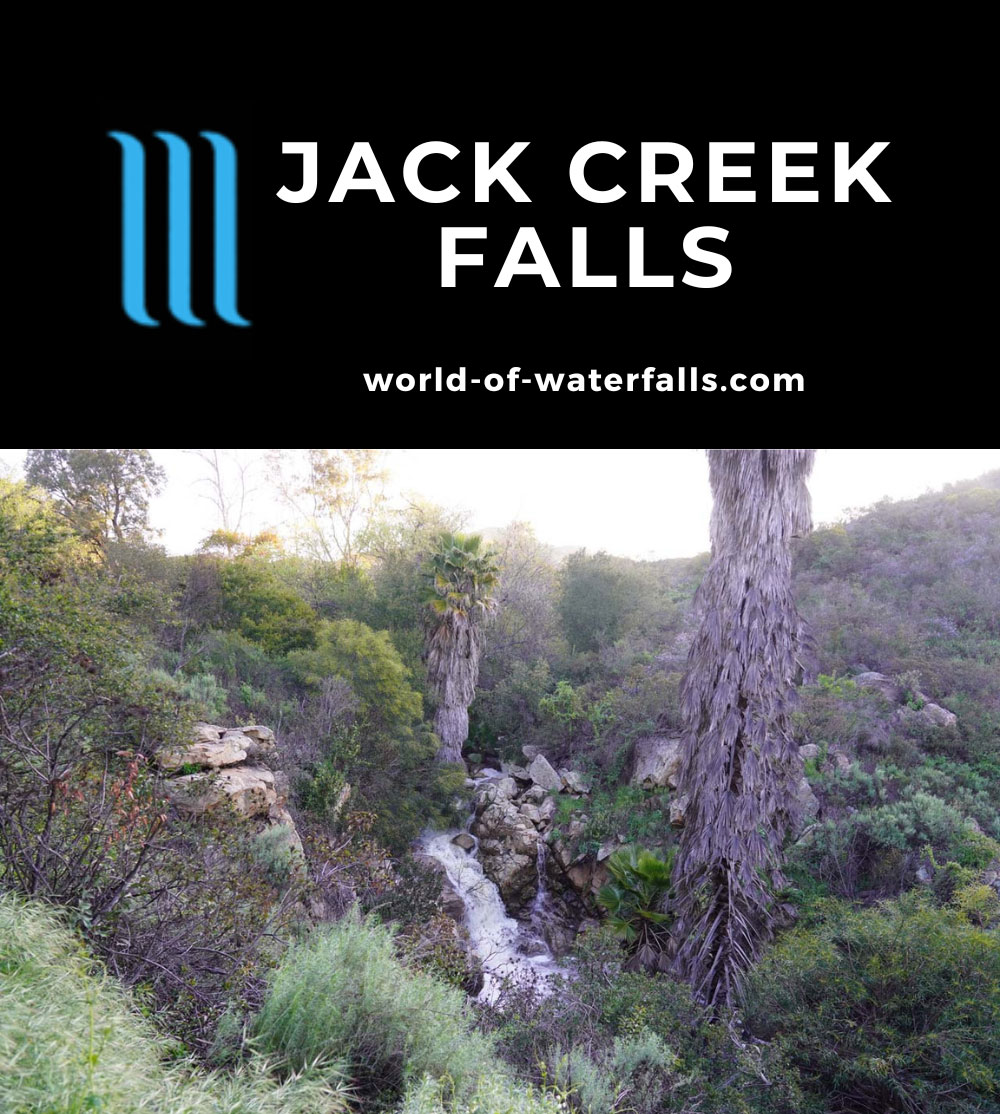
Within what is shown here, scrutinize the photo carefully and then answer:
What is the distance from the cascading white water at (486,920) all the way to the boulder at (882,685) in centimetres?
688

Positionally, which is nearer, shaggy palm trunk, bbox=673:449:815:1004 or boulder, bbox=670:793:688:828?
shaggy palm trunk, bbox=673:449:815:1004

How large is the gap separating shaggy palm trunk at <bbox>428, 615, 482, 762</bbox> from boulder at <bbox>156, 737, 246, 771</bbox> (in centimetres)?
591

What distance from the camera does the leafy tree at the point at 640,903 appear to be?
7207 mm

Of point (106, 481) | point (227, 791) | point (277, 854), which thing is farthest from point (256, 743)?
point (106, 481)

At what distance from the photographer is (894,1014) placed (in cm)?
436

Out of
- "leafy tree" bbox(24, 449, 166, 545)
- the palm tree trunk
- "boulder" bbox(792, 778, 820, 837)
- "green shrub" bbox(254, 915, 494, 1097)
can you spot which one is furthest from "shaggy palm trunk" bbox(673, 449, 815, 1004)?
"leafy tree" bbox(24, 449, 166, 545)

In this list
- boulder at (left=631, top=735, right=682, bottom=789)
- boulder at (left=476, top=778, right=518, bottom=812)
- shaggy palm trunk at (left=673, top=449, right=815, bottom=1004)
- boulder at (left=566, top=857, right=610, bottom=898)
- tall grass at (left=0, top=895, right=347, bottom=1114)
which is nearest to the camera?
tall grass at (left=0, top=895, right=347, bottom=1114)

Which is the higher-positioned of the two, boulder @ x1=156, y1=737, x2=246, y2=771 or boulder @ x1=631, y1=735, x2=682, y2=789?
boulder @ x1=156, y1=737, x2=246, y2=771

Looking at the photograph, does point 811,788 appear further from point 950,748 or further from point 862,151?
point 862,151

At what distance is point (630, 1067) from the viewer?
13.4 ft

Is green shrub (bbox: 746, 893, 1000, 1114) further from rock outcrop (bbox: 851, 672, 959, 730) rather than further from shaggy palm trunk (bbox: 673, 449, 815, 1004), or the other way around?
rock outcrop (bbox: 851, 672, 959, 730)

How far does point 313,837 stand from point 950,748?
9239 mm

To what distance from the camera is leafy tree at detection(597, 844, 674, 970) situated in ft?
23.6

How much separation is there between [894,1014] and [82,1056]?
4833mm
